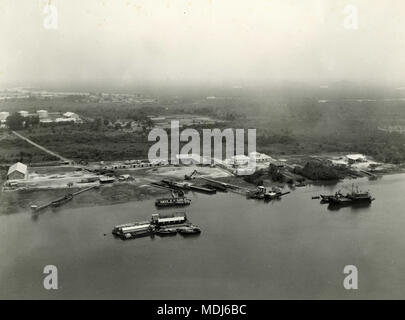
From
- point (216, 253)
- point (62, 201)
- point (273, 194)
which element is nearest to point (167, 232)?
point (216, 253)

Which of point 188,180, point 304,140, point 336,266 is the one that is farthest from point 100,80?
point 336,266

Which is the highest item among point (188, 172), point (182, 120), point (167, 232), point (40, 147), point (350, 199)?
point (182, 120)

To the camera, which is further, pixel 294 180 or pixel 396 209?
pixel 294 180

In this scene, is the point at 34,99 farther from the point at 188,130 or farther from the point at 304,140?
the point at 304,140

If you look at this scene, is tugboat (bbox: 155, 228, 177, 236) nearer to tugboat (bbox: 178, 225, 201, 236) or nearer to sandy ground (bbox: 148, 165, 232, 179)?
tugboat (bbox: 178, 225, 201, 236)

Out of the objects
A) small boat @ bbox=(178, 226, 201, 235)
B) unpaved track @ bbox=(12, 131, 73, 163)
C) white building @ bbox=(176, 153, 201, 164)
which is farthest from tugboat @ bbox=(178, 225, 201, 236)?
unpaved track @ bbox=(12, 131, 73, 163)

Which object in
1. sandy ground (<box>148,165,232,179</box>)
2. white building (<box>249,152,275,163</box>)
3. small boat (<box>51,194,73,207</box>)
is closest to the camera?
small boat (<box>51,194,73,207</box>)

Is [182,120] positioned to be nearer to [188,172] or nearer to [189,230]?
[188,172]

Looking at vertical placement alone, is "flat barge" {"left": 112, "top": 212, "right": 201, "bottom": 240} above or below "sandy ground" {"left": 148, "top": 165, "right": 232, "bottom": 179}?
below

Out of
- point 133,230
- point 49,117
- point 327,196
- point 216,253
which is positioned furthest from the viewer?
point 49,117
